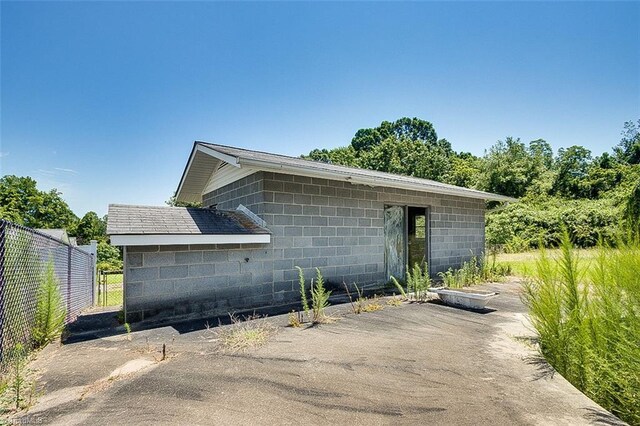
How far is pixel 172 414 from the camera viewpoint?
2391 millimetres

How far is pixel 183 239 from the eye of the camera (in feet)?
17.4

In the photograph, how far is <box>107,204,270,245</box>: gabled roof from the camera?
5.00 meters

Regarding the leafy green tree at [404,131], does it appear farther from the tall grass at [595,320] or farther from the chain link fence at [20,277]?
the chain link fence at [20,277]

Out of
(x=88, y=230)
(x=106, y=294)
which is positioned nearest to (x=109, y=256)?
(x=88, y=230)

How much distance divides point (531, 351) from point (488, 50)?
30.4 ft

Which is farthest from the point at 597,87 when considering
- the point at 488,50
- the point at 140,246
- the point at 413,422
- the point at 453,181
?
the point at 453,181

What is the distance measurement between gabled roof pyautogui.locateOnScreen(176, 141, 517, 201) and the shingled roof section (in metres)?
1.28

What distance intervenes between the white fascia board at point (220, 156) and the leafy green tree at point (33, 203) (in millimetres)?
37411

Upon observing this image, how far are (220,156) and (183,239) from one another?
2.38 meters

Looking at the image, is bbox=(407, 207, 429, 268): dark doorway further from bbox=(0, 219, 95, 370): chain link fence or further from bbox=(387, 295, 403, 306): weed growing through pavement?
bbox=(0, 219, 95, 370): chain link fence

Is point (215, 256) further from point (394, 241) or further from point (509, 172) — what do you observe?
point (509, 172)

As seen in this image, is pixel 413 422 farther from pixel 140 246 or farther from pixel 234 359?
pixel 140 246

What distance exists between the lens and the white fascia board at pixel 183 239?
4.84 m

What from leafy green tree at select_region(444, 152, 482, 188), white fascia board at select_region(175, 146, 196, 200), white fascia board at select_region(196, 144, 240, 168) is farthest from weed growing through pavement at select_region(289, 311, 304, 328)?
leafy green tree at select_region(444, 152, 482, 188)
